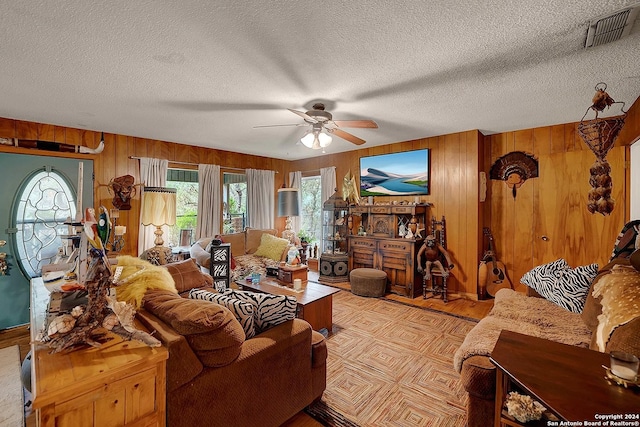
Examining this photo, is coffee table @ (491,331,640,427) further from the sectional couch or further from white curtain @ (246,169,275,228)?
white curtain @ (246,169,275,228)

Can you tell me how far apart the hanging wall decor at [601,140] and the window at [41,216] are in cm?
534

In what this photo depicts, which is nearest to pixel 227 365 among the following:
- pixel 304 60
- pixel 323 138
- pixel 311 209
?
pixel 304 60

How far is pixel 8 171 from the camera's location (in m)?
3.37

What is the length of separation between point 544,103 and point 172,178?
537 cm

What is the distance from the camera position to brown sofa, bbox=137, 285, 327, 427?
1307 millimetres

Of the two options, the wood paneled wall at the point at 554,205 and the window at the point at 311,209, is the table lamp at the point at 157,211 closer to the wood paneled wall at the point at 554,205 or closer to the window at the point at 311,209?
the window at the point at 311,209

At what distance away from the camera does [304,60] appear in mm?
2066

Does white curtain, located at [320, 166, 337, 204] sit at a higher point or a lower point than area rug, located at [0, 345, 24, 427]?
higher

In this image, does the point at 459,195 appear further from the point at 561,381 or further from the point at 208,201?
the point at 208,201

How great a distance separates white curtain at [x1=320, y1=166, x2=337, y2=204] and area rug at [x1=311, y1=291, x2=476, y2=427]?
9.03 ft

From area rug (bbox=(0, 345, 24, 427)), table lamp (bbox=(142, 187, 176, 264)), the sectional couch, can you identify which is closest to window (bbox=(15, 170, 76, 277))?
table lamp (bbox=(142, 187, 176, 264))

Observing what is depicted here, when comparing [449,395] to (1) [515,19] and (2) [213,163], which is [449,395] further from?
(2) [213,163]

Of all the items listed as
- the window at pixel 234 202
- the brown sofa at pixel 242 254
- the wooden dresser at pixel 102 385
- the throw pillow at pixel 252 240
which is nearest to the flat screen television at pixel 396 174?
the brown sofa at pixel 242 254

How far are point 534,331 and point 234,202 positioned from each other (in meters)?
5.09
